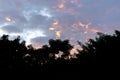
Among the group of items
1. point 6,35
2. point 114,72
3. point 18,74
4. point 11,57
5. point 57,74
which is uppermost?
point 6,35

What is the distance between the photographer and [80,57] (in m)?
22.4

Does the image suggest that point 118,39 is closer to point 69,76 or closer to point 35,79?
point 69,76

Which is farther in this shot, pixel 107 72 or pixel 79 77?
pixel 79 77

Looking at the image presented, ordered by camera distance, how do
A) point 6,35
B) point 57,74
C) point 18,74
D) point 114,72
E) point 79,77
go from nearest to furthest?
point 114,72
point 79,77
point 57,74
point 18,74
point 6,35

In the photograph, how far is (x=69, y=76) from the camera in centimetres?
2264

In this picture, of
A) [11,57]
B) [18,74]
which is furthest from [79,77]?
[11,57]

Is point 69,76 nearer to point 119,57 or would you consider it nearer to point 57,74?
point 57,74

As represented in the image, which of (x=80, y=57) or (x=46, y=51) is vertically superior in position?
(x=46, y=51)

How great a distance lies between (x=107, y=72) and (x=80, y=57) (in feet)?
10.1

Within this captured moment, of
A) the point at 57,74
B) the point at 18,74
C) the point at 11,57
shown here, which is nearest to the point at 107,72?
the point at 57,74

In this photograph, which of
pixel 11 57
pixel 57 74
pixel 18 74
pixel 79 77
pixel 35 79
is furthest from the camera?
pixel 11 57

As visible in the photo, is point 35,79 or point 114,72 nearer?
point 114,72

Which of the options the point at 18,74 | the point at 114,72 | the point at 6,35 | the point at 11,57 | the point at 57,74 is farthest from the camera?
the point at 6,35

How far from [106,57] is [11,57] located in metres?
32.3
